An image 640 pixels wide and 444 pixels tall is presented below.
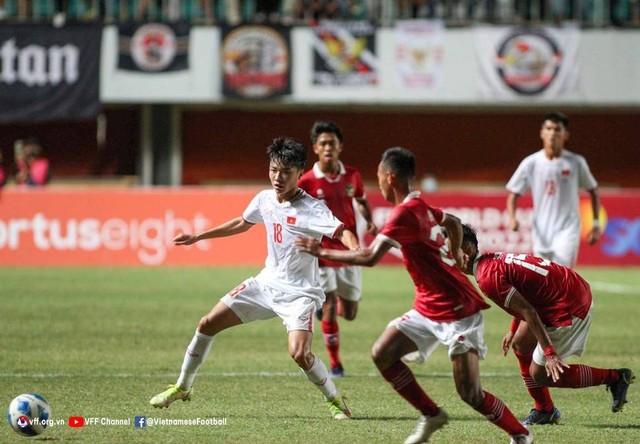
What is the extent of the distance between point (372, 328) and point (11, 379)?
5321 millimetres

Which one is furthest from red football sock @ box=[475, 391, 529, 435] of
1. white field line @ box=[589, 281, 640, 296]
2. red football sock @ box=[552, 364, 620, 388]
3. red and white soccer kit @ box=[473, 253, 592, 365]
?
white field line @ box=[589, 281, 640, 296]

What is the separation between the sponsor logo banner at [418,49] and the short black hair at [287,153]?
1991 centimetres

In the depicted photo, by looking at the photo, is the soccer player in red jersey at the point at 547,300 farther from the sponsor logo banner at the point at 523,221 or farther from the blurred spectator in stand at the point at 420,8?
the blurred spectator in stand at the point at 420,8

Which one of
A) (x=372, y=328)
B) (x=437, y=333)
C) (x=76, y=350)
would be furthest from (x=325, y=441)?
(x=372, y=328)

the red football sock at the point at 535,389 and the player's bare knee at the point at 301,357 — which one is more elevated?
the player's bare knee at the point at 301,357

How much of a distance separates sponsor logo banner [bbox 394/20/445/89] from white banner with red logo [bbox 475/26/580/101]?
0.96 metres

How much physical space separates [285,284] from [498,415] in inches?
77.9

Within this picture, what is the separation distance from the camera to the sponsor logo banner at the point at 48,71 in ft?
88.3

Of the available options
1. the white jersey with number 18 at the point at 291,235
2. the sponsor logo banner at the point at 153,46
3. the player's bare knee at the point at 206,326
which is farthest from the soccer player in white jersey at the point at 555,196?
the sponsor logo banner at the point at 153,46

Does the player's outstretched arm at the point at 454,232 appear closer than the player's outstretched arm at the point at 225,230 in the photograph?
Yes

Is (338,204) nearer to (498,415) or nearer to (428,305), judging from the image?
(428,305)

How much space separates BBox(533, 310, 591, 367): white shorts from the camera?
7.78 metres

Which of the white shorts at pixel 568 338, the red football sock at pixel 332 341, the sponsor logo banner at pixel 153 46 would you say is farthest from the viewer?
the sponsor logo banner at pixel 153 46

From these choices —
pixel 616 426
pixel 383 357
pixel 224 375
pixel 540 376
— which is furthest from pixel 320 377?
pixel 224 375
